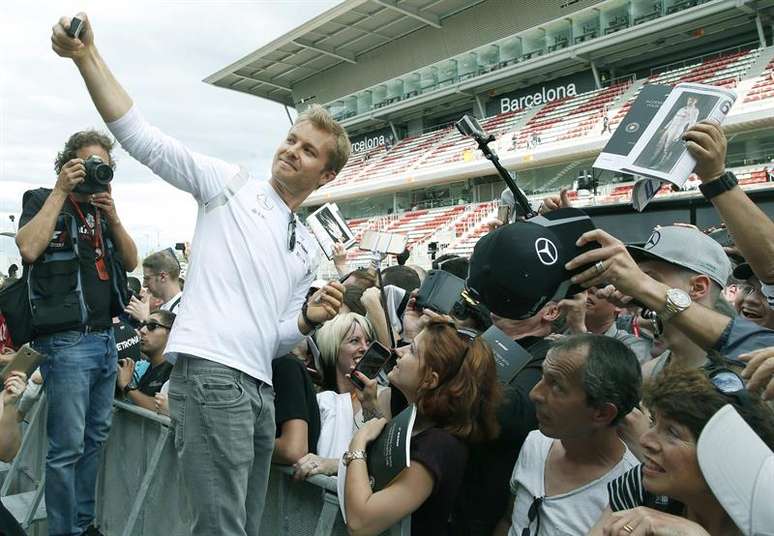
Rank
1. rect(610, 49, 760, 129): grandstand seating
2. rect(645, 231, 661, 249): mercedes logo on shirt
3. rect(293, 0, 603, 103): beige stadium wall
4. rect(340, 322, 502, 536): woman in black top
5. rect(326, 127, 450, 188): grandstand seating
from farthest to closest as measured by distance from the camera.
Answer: rect(326, 127, 450, 188): grandstand seating
rect(293, 0, 603, 103): beige stadium wall
rect(610, 49, 760, 129): grandstand seating
rect(645, 231, 661, 249): mercedes logo on shirt
rect(340, 322, 502, 536): woman in black top

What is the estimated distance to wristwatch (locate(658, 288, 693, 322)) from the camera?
1.64 meters

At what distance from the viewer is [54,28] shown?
5.69 feet

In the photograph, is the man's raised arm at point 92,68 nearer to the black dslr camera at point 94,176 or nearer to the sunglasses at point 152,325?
the black dslr camera at point 94,176

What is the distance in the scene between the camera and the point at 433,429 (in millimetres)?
2033

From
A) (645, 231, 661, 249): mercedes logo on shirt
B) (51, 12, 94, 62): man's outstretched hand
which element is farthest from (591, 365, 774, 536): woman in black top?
(51, 12, 94, 62): man's outstretched hand

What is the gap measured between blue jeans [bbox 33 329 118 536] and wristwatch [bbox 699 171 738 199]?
2.74 meters

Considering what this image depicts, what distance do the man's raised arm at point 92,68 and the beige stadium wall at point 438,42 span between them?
23107 millimetres

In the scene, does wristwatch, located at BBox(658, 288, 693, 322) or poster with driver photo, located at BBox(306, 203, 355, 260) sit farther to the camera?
poster with driver photo, located at BBox(306, 203, 355, 260)

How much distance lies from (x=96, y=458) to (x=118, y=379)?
0.55 m

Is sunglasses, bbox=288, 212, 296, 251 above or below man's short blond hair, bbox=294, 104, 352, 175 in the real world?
below

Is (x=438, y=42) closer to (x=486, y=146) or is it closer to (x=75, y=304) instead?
(x=75, y=304)

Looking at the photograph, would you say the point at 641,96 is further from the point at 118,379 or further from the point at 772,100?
the point at 772,100

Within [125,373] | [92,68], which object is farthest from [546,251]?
[125,373]

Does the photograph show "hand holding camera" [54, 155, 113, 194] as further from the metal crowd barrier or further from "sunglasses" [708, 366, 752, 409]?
"sunglasses" [708, 366, 752, 409]
